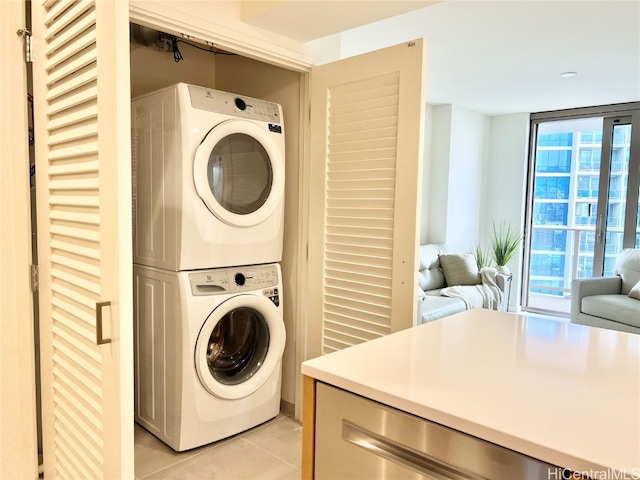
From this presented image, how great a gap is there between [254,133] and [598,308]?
3482 mm

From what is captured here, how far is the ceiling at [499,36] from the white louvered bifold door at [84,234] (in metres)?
0.98

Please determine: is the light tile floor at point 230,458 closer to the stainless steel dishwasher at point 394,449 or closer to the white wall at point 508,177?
the stainless steel dishwasher at point 394,449

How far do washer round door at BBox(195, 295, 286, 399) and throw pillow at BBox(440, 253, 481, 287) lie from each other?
2752 millimetres

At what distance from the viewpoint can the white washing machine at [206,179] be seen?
2.14 m

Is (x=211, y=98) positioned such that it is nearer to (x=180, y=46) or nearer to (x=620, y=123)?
(x=180, y=46)

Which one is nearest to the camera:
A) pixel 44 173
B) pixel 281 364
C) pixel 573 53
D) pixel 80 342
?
pixel 80 342

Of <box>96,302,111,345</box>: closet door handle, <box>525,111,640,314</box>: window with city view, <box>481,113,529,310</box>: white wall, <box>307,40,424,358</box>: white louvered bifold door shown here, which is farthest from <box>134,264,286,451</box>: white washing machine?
<box>525,111,640,314</box>: window with city view

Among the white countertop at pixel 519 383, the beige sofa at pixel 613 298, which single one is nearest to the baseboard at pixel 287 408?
the white countertop at pixel 519 383

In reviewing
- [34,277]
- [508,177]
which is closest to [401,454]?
[34,277]

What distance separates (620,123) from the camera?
201 inches

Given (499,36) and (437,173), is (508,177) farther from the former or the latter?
(499,36)

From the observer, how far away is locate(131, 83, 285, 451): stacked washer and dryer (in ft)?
7.11

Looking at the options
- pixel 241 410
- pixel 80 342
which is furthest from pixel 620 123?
pixel 80 342

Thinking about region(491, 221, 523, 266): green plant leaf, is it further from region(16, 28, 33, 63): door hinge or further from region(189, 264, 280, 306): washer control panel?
region(16, 28, 33, 63): door hinge
